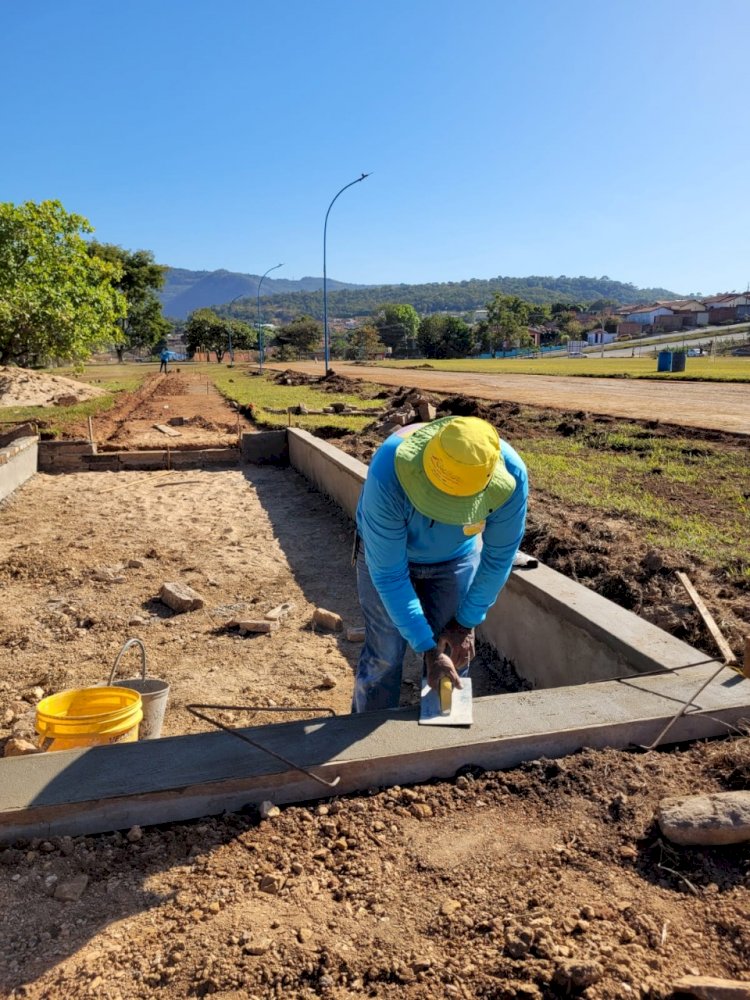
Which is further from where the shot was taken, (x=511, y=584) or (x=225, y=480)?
(x=225, y=480)

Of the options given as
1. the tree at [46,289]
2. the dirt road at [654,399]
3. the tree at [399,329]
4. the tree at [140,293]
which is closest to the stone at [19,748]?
the dirt road at [654,399]

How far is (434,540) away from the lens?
2910mm

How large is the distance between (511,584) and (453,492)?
7.06 feet

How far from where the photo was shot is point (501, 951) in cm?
196

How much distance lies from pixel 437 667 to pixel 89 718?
4.54 feet

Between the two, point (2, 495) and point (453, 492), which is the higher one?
point (453, 492)

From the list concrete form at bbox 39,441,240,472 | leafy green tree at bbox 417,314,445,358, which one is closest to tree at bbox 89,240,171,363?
leafy green tree at bbox 417,314,445,358

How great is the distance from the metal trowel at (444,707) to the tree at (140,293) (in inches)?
2171

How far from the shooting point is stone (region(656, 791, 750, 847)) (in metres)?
2.28

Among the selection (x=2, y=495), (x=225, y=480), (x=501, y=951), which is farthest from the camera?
(x=225, y=480)

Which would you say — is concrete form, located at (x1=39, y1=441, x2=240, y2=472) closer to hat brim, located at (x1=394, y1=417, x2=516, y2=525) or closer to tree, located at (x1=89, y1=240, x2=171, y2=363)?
hat brim, located at (x1=394, y1=417, x2=516, y2=525)

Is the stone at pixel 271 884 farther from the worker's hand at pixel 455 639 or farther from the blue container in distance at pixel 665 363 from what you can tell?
the blue container in distance at pixel 665 363

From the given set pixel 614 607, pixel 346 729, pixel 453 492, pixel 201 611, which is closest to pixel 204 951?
pixel 346 729

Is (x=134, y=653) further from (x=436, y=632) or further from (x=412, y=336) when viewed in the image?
(x=412, y=336)
